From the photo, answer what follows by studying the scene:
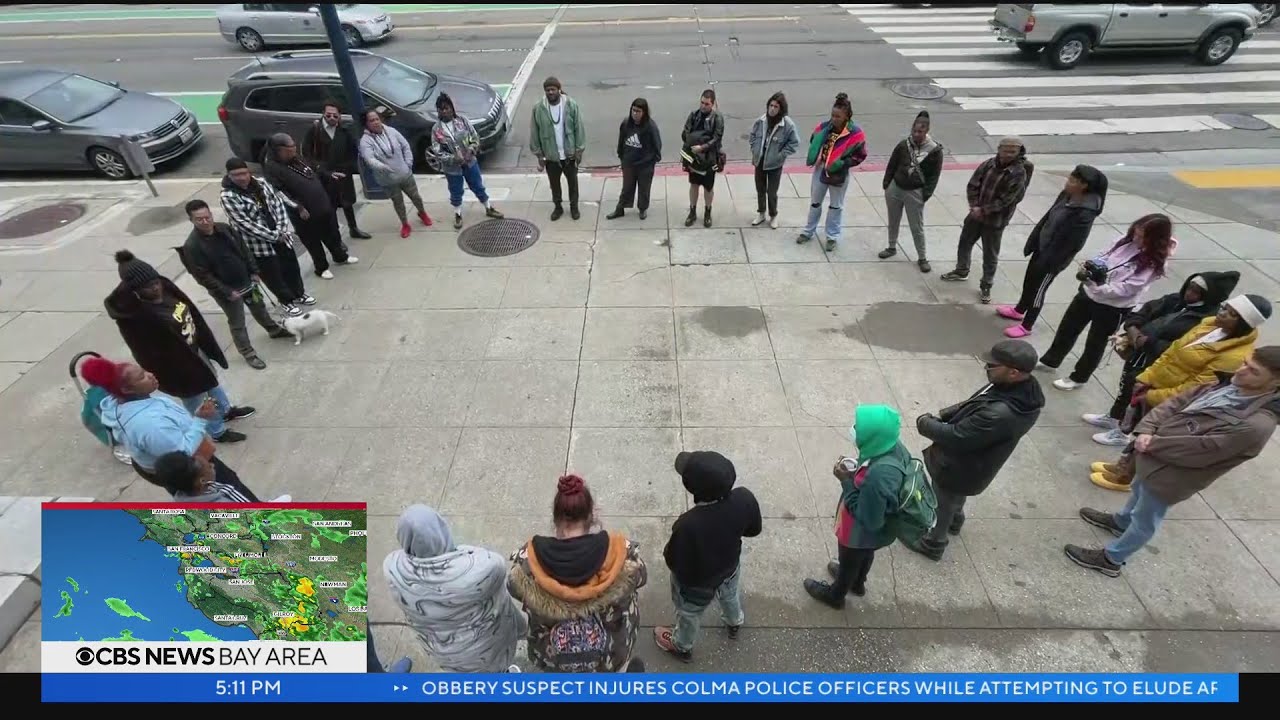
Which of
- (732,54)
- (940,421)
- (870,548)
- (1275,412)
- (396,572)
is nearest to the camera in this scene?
(396,572)

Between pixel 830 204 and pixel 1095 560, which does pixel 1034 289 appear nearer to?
pixel 830 204

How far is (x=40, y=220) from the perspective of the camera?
8656 mm

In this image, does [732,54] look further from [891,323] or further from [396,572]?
[396,572]

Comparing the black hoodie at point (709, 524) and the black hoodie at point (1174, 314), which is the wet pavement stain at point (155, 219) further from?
the black hoodie at point (1174, 314)

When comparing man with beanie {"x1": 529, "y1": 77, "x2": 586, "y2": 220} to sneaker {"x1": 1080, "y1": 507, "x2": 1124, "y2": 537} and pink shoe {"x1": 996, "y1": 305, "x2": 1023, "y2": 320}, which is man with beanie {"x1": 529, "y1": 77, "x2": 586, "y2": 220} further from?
sneaker {"x1": 1080, "y1": 507, "x2": 1124, "y2": 537}

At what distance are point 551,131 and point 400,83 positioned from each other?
15.0 feet

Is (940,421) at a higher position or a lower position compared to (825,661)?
higher

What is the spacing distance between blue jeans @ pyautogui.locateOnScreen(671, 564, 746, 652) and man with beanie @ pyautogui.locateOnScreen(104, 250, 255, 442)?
362cm

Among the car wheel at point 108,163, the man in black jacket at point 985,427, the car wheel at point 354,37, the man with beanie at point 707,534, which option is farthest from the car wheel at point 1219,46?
the car wheel at point 108,163

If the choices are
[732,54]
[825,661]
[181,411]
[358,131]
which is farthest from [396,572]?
[732,54]

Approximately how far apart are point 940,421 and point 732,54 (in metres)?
14.9

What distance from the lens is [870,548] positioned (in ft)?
10.9

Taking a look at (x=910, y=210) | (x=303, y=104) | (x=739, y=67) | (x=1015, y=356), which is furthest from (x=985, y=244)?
(x=739, y=67)

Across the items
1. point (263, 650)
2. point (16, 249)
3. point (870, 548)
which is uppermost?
point (263, 650)
